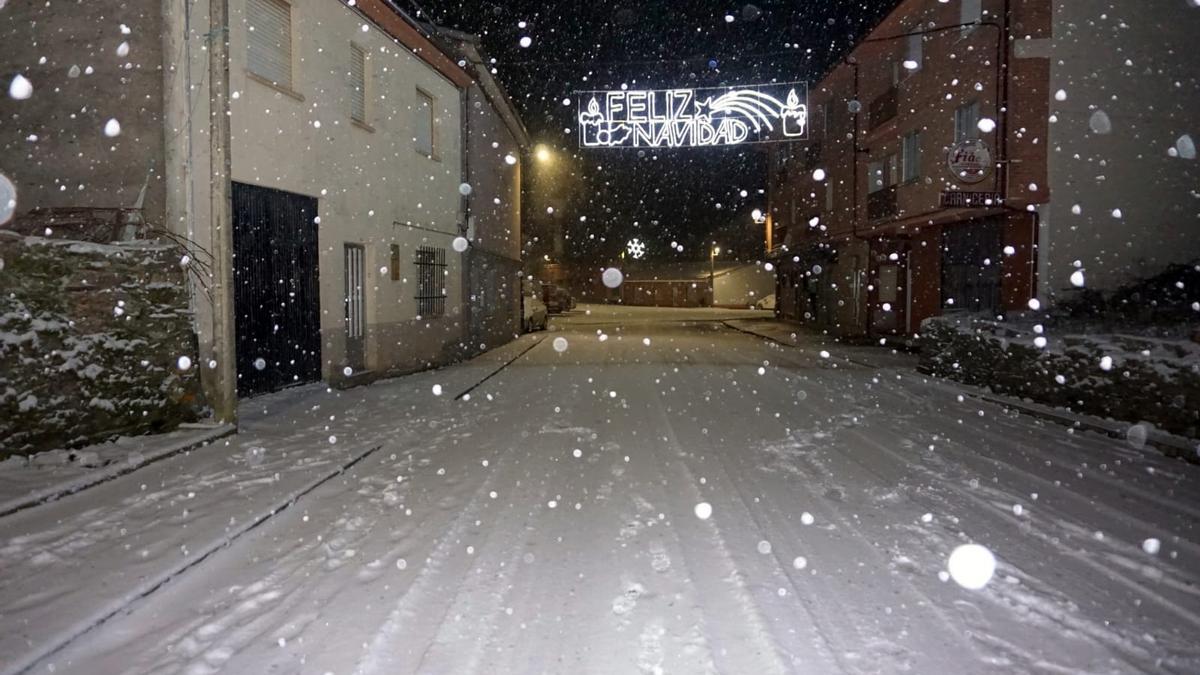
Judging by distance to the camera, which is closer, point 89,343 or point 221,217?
point 89,343

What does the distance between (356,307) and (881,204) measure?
17.6 meters

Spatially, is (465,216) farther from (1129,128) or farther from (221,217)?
(1129,128)

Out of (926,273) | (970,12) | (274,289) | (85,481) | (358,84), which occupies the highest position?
(970,12)

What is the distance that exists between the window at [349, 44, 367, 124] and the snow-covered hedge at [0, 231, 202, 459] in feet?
20.0

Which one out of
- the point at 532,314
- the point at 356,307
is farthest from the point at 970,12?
the point at 532,314

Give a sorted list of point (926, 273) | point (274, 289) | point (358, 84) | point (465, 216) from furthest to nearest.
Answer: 1. point (926, 273)
2. point (465, 216)
3. point (358, 84)
4. point (274, 289)

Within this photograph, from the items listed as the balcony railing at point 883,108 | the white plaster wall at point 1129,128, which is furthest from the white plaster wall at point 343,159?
the white plaster wall at point 1129,128

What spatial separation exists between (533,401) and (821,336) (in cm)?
1885

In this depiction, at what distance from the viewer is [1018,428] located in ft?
30.4

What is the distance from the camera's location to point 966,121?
2008 cm

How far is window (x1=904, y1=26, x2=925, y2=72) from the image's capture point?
74.6ft

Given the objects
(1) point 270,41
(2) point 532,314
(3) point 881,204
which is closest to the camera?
(1) point 270,41

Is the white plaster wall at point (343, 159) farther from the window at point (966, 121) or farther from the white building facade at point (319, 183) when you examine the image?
the window at point (966, 121)

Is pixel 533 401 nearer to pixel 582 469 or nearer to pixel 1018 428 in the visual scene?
pixel 582 469
